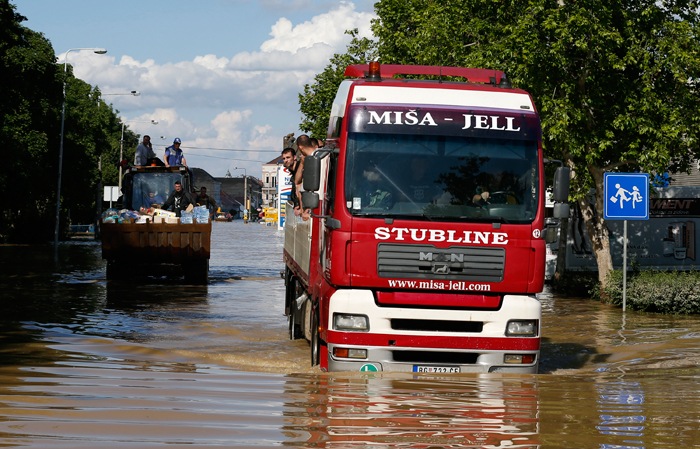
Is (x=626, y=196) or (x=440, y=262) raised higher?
(x=626, y=196)

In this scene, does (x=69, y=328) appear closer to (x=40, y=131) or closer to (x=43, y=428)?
(x=43, y=428)

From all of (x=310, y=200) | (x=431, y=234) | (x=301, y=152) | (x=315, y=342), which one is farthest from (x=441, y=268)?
(x=301, y=152)

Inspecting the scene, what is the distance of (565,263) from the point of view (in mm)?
34000

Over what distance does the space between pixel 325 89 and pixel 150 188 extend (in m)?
26.0

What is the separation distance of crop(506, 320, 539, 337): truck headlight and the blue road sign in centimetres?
1195

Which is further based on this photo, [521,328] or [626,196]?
[626,196]

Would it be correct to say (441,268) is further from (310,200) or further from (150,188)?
(150,188)

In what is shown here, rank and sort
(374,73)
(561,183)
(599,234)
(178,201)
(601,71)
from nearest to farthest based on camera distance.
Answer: (561,183), (374,73), (601,71), (178,201), (599,234)

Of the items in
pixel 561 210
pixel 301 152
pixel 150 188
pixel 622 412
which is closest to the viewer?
pixel 622 412

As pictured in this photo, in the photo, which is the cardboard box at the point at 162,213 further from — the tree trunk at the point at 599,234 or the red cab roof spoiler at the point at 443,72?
the red cab roof spoiler at the point at 443,72

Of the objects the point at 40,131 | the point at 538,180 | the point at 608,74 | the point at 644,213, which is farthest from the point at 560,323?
the point at 40,131

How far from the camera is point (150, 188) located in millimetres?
28656

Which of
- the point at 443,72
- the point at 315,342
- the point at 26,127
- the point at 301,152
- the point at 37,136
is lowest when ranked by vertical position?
the point at 315,342

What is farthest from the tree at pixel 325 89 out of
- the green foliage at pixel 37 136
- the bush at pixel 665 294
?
the bush at pixel 665 294
